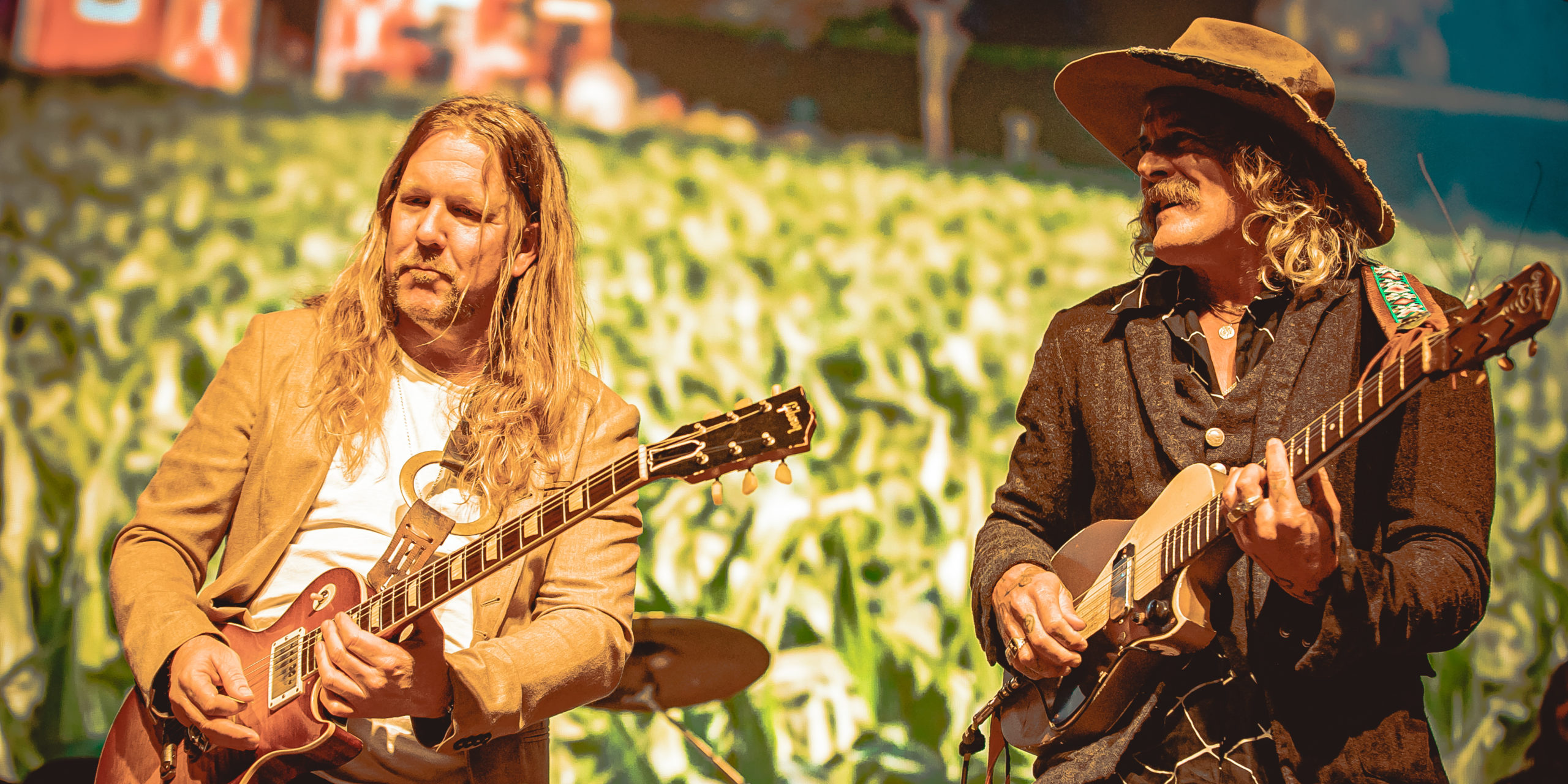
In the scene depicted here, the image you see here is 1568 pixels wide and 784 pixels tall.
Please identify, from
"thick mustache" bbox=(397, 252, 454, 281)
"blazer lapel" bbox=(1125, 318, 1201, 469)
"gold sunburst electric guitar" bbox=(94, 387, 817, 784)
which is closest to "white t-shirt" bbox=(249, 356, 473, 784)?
"gold sunburst electric guitar" bbox=(94, 387, 817, 784)

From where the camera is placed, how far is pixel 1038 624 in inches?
83.7

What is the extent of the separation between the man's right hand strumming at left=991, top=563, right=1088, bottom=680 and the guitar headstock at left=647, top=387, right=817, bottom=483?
0.56 metres

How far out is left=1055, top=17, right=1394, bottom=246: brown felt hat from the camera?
7.29ft

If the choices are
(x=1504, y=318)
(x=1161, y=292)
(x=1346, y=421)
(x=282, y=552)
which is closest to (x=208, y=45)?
(x=282, y=552)

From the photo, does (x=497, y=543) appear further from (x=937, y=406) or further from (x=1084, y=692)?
(x=937, y=406)

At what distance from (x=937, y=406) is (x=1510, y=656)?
2572 millimetres

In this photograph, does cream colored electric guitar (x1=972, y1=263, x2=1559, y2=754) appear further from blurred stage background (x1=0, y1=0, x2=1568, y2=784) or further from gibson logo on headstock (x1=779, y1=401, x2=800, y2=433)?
blurred stage background (x1=0, y1=0, x2=1568, y2=784)

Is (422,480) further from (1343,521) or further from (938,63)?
(938,63)

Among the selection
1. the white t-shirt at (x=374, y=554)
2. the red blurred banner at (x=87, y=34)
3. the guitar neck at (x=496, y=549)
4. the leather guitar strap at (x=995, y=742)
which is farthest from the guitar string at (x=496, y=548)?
the red blurred banner at (x=87, y=34)

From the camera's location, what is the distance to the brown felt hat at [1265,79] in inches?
87.5

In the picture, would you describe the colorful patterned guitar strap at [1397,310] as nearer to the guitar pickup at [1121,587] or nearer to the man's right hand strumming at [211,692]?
the guitar pickup at [1121,587]

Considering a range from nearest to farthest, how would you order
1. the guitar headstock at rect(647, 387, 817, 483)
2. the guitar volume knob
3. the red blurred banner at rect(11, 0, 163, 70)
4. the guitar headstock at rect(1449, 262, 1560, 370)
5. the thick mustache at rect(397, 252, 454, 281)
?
the guitar headstock at rect(1449, 262, 1560, 370) → the guitar volume knob → the guitar headstock at rect(647, 387, 817, 483) → the thick mustache at rect(397, 252, 454, 281) → the red blurred banner at rect(11, 0, 163, 70)

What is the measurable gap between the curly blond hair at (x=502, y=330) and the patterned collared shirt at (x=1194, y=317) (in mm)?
1279

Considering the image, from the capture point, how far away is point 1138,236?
2.65 metres
